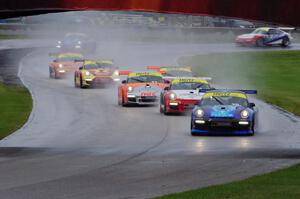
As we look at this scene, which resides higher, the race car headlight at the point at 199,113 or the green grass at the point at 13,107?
the race car headlight at the point at 199,113

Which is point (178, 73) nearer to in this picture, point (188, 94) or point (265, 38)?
point (188, 94)

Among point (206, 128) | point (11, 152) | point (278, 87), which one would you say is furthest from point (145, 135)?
point (278, 87)

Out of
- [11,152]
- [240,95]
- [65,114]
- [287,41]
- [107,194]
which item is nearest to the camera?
[107,194]

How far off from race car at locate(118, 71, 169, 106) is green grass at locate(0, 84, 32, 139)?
10.7 feet

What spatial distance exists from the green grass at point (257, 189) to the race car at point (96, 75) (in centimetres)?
2607

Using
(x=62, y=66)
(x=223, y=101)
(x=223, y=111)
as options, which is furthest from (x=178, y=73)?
(x=223, y=111)

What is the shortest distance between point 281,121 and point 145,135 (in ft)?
16.8

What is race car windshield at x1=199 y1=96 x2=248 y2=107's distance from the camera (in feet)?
88.6

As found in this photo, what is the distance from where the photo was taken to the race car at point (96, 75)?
4409 centimetres

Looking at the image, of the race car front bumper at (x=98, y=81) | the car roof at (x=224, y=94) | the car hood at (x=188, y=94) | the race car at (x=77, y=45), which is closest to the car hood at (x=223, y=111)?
the car roof at (x=224, y=94)

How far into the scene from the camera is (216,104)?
26969mm

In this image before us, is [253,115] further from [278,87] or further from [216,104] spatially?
[278,87]

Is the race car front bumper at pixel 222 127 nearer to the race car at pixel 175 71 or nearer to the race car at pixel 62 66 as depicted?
the race car at pixel 175 71

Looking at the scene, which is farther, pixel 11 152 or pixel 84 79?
pixel 84 79
